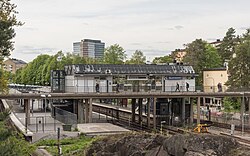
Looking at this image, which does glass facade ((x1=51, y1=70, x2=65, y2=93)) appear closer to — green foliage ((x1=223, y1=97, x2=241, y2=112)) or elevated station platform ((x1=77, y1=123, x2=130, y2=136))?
elevated station platform ((x1=77, y1=123, x2=130, y2=136))

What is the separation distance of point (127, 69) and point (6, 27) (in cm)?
3066

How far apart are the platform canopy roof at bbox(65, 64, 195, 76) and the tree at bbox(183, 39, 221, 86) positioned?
23.0 metres

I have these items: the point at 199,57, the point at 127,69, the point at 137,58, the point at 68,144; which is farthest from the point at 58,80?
the point at 137,58

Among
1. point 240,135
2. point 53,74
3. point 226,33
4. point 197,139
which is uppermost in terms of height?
point 226,33

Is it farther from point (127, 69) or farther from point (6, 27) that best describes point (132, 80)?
point (6, 27)

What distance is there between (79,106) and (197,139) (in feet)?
90.5

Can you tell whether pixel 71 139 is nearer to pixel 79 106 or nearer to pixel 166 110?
pixel 79 106

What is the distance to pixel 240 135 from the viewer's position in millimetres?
38281

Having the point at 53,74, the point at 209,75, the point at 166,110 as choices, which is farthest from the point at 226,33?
the point at 53,74

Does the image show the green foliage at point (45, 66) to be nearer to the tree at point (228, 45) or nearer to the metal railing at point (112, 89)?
the tree at point (228, 45)

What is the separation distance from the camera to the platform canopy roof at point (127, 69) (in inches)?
1793

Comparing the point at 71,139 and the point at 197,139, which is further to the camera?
the point at 71,139

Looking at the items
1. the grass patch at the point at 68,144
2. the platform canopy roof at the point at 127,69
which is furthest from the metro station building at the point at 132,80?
the grass patch at the point at 68,144

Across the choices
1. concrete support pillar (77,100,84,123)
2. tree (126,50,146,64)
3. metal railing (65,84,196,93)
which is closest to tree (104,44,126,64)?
tree (126,50,146,64)
